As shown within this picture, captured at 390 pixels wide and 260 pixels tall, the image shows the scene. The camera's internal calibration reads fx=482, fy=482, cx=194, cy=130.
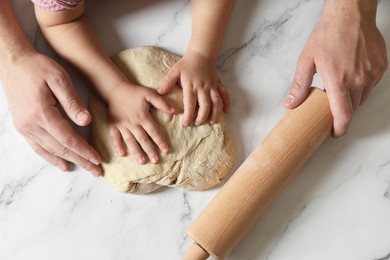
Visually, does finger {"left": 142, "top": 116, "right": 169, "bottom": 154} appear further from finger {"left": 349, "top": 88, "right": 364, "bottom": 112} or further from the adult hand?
finger {"left": 349, "top": 88, "right": 364, "bottom": 112}

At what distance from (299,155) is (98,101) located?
414mm

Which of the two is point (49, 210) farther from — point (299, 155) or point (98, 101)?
point (299, 155)

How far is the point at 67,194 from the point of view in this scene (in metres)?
0.98

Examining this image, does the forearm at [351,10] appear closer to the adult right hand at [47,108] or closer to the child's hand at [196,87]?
the child's hand at [196,87]

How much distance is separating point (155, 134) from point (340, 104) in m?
0.34

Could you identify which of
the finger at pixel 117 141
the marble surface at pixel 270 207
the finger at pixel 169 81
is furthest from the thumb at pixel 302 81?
the finger at pixel 117 141

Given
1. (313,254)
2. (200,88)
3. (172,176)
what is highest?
(200,88)

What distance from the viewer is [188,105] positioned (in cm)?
93

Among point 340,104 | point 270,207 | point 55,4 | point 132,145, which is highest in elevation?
point 55,4

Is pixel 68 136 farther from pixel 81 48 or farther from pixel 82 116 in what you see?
pixel 81 48

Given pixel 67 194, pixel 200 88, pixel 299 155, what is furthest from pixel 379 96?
pixel 67 194

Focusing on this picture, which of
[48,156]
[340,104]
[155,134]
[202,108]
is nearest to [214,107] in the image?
[202,108]

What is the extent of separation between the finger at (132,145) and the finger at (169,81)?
0.10 metres

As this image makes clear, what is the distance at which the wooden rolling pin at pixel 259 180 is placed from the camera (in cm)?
82
